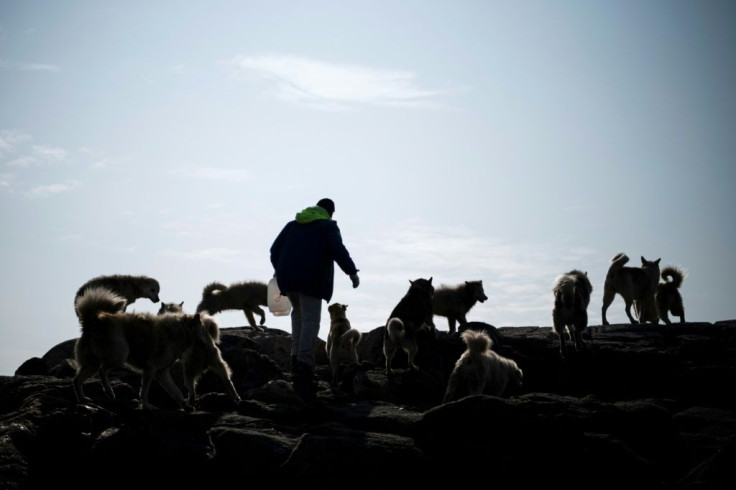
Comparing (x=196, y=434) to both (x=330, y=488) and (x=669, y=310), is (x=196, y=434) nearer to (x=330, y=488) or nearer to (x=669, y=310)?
(x=330, y=488)

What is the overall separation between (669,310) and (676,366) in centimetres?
861

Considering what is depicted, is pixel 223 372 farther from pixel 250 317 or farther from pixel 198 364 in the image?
pixel 250 317

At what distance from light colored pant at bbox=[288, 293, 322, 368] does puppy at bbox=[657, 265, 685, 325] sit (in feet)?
39.5

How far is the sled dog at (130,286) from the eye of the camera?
19.4m

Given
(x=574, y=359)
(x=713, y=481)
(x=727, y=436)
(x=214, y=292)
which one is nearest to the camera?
(x=713, y=481)

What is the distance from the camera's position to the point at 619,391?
42.0 feet

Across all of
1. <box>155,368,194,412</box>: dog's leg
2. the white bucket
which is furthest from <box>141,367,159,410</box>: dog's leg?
the white bucket

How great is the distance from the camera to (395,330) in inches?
526

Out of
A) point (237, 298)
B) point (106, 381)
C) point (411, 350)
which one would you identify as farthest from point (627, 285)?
point (106, 381)

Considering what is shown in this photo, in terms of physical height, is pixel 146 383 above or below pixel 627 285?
below

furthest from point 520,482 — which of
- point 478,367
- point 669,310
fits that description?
point 669,310

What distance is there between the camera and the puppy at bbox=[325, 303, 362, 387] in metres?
13.7

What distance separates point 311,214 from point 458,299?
24.9 ft

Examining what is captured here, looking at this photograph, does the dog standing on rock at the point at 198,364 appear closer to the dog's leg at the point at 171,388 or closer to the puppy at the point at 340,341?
the dog's leg at the point at 171,388
